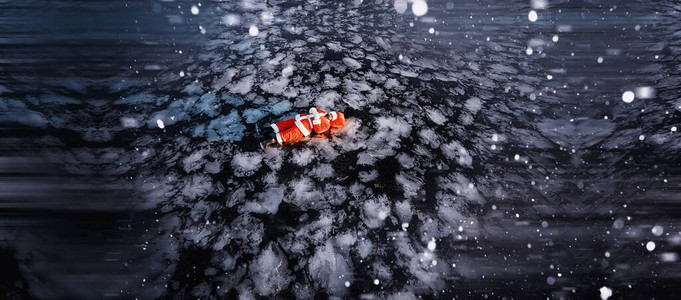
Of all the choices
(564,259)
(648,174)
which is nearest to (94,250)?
(564,259)

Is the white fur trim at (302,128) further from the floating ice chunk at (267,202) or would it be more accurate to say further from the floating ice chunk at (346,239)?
the floating ice chunk at (346,239)

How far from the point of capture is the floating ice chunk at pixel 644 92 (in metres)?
3.30

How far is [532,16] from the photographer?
17.7ft

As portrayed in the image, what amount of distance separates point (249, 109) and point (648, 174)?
372 cm

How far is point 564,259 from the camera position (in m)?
2.08

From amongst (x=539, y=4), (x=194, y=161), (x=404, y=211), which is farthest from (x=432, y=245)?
(x=539, y=4)

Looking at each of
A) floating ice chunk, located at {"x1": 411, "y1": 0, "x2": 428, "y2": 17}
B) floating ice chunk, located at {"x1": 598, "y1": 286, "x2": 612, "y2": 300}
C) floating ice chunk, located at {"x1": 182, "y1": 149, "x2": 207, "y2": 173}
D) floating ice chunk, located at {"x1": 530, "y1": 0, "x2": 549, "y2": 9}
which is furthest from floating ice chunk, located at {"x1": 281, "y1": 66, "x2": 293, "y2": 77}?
floating ice chunk, located at {"x1": 530, "y1": 0, "x2": 549, "y2": 9}

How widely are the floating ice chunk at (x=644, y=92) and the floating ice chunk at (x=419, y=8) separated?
3398 millimetres

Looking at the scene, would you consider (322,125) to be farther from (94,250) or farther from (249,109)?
(94,250)

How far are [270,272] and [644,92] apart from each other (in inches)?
178

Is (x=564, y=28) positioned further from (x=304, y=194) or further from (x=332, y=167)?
(x=304, y=194)

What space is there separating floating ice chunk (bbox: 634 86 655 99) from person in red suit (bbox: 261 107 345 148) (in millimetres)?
3576

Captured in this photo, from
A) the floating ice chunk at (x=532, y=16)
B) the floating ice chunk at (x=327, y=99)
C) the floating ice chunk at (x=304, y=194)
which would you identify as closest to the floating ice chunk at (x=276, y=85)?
the floating ice chunk at (x=327, y=99)

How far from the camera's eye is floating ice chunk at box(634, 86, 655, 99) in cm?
330
